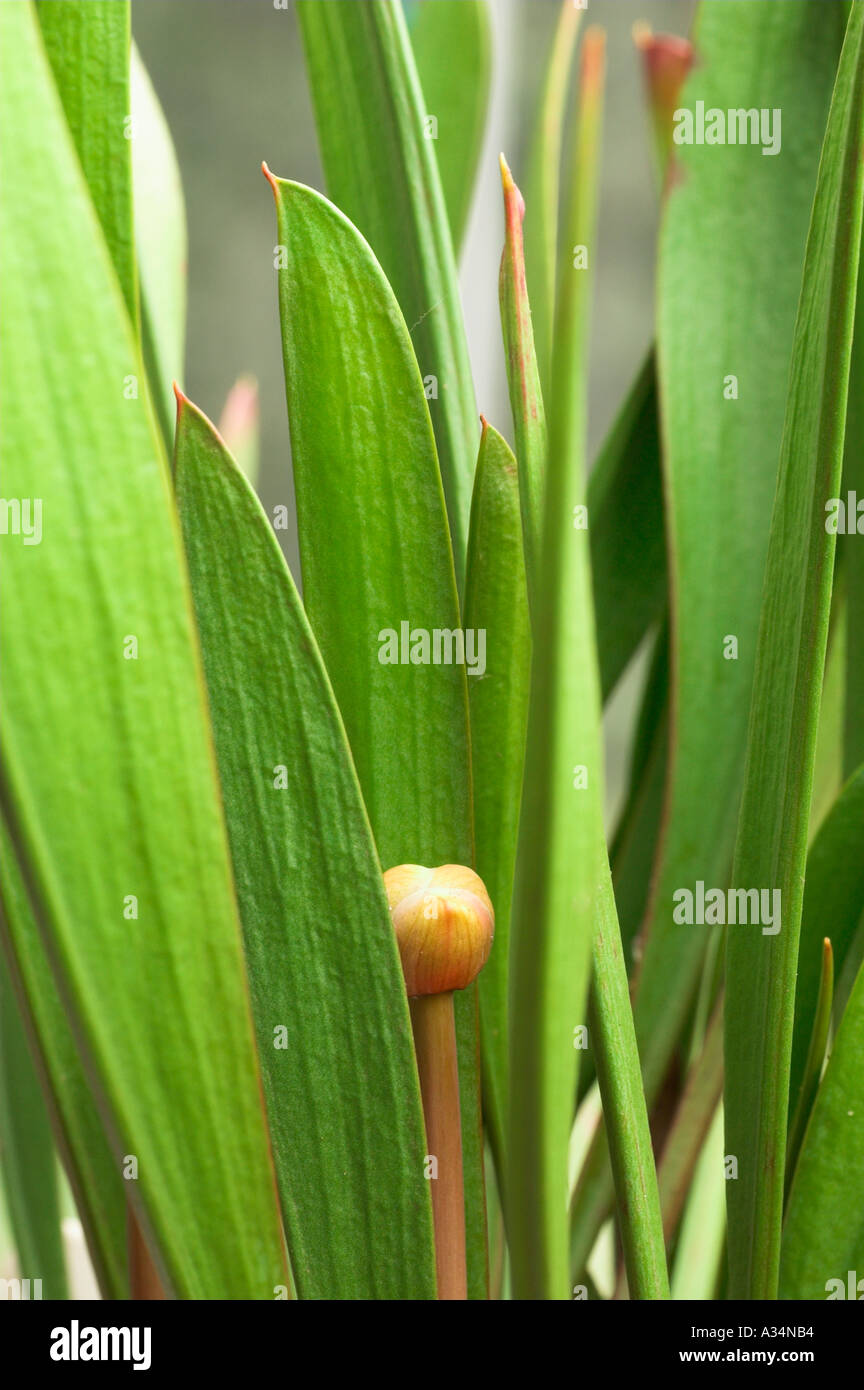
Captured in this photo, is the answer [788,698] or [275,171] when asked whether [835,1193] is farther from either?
[275,171]

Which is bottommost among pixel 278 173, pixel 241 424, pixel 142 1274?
pixel 142 1274

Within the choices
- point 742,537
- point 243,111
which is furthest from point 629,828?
point 243,111

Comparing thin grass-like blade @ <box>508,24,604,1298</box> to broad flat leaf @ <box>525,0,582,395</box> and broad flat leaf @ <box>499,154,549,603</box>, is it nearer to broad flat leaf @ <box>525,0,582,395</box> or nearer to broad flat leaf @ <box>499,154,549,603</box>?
broad flat leaf @ <box>499,154,549,603</box>

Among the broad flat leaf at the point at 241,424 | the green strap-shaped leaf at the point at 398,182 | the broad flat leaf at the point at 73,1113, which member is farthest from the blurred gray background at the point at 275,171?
the broad flat leaf at the point at 73,1113

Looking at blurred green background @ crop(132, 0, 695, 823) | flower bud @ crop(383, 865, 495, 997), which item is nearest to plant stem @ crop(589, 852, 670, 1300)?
flower bud @ crop(383, 865, 495, 997)

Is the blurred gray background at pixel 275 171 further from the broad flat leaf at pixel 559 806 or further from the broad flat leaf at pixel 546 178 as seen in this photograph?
the broad flat leaf at pixel 559 806

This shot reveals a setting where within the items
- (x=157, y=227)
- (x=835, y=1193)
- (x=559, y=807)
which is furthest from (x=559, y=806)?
(x=157, y=227)
